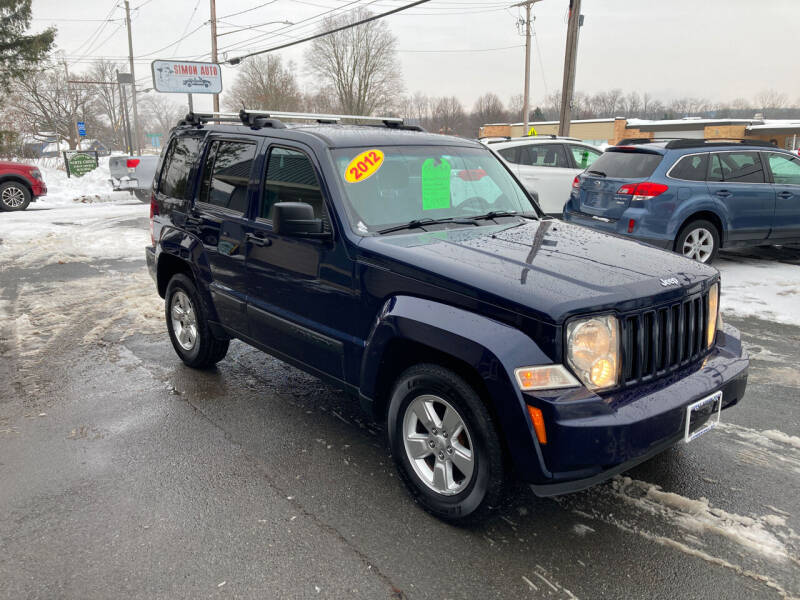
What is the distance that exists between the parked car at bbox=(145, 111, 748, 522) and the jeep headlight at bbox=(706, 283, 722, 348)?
0.02 m

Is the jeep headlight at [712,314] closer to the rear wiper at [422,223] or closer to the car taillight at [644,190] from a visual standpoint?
the rear wiper at [422,223]

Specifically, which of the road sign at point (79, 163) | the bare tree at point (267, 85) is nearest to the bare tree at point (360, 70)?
the bare tree at point (267, 85)

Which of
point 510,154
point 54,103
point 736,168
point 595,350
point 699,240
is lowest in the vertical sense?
point 699,240

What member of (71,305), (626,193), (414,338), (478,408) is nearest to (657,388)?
(478,408)

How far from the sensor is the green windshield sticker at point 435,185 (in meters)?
3.76

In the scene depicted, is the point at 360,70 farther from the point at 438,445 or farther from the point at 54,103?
the point at 438,445

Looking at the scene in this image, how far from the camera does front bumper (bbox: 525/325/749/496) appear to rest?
245 centimetres

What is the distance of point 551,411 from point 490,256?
0.91m

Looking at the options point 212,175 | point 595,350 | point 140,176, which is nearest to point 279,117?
point 212,175

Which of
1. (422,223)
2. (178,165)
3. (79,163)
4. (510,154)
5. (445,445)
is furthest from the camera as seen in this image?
(79,163)

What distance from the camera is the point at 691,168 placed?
324 inches

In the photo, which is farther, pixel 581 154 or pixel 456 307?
pixel 581 154

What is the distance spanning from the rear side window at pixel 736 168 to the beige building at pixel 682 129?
27656 mm

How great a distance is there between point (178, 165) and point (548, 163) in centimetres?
799
